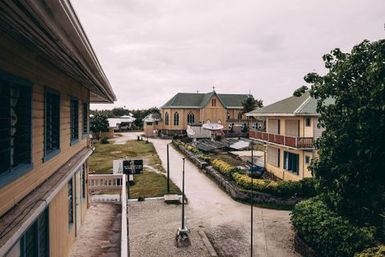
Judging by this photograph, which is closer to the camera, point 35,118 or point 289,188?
point 35,118

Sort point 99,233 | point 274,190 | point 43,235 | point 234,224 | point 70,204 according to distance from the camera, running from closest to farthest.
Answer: point 43,235 → point 70,204 → point 99,233 → point 234,224 → point 274,190

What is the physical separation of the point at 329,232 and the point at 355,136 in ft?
11.8

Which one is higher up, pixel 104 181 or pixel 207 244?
pixel 104 181

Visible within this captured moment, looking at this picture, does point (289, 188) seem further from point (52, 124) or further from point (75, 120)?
point (52, 124)

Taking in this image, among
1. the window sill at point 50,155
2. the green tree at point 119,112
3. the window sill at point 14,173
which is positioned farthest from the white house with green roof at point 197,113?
the window sill at point 14,173

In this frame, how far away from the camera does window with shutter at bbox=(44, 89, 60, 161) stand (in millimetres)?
7246

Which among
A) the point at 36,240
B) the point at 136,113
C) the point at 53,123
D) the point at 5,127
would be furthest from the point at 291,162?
the point at 136,113

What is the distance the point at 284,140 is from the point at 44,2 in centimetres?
2397

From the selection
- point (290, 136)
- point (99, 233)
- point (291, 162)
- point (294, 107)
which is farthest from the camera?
point (291, 162)

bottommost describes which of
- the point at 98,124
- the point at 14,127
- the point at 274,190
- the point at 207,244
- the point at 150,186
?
the point at 207,244

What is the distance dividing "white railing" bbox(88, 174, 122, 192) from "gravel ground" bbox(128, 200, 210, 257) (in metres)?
1.86

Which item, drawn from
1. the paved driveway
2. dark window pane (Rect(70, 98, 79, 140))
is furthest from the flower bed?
dark window pane (Rect(70, 98, 79, 140))

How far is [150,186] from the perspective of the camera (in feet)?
79.1

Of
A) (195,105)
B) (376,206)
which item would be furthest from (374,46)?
(195,105)
